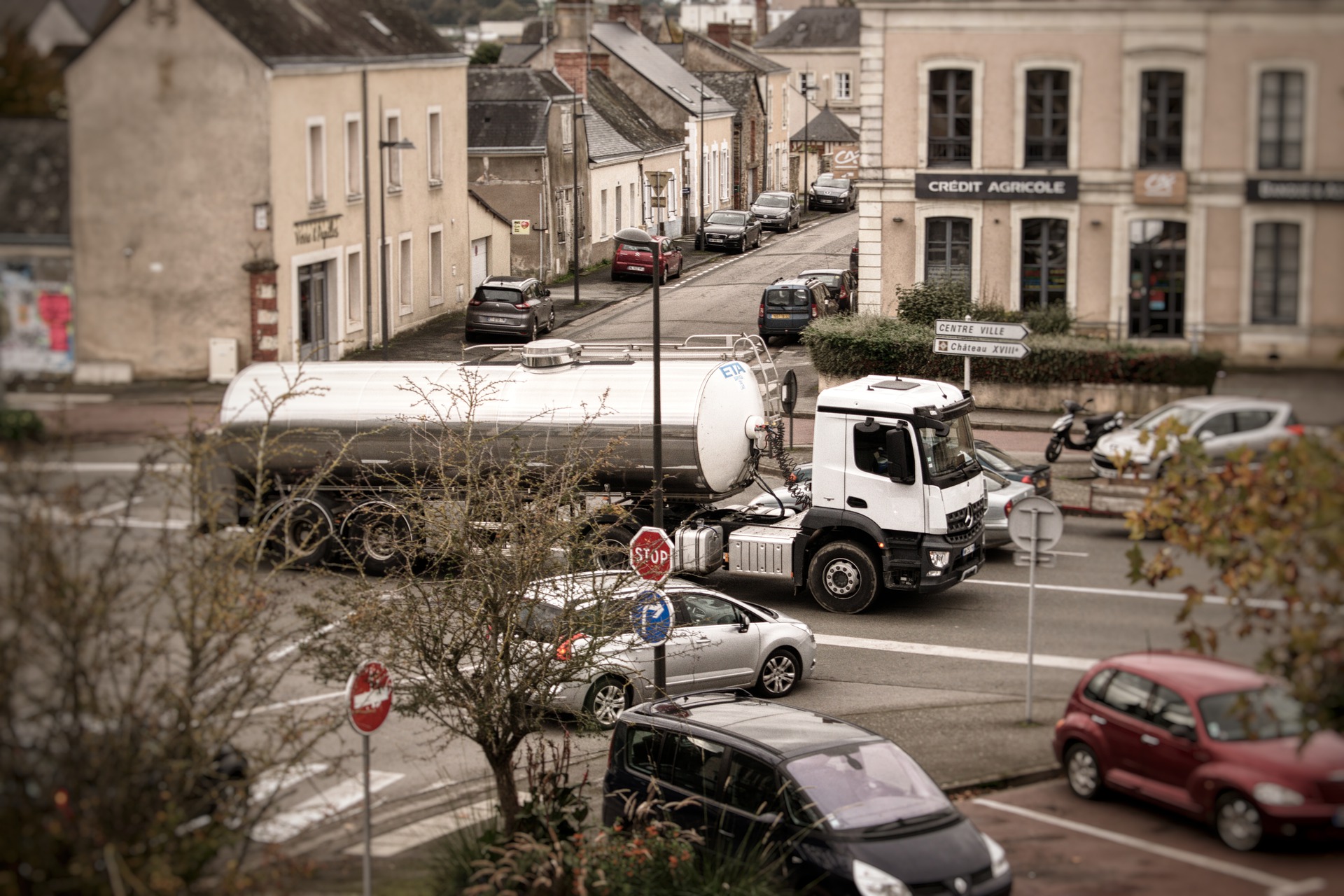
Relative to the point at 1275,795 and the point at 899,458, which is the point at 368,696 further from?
the point at 899,458

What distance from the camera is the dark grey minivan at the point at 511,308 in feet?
119

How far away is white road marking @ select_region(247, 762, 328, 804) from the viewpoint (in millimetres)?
10755

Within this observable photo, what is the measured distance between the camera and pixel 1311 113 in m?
8.11

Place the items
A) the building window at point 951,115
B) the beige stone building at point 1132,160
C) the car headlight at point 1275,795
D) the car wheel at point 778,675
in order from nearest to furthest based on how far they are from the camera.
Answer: the car headlight at point 1275,795, the beige stone building at point 1132,160, the building window at point 951,115, the car wheel at point 778,675

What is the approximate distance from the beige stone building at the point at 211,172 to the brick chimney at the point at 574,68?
176 feet

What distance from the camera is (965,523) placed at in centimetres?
2198

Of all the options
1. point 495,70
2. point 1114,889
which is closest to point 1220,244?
point 1114,889

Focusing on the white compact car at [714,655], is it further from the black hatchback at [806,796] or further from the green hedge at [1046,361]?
the green hedge at [1046,361]

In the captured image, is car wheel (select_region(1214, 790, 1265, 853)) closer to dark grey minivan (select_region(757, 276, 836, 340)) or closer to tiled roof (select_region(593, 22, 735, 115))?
dark grey minivan (select_region(757, 276, 836, 340))

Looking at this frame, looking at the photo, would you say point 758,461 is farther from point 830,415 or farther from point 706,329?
point 706,329

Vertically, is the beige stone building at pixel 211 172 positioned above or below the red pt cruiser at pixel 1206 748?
above

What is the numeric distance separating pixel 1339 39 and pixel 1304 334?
1499mm

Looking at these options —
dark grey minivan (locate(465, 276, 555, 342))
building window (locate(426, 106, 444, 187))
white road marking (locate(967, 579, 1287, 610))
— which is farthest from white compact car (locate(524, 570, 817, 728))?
dark grey minivan (locate(465, 276, 555, 342))

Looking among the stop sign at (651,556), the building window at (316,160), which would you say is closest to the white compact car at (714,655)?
the stop sign at (651,556)
